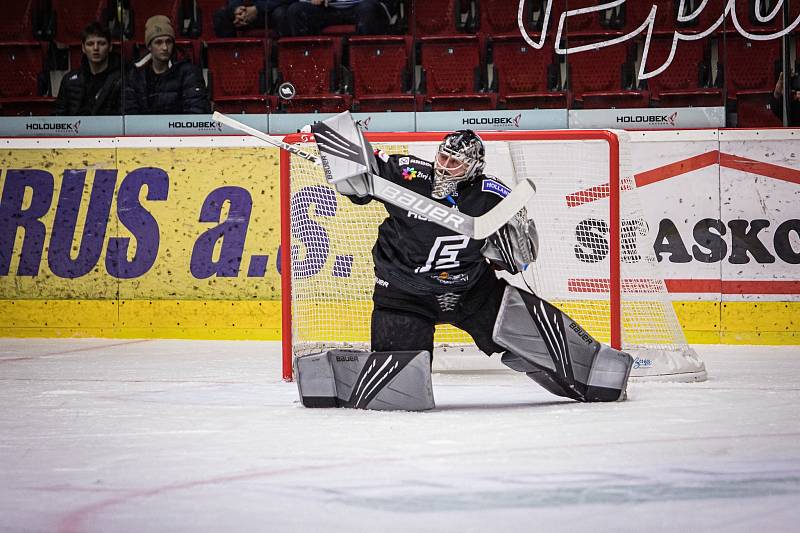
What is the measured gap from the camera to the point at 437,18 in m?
7.03

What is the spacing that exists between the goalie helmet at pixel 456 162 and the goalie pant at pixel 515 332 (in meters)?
0.36

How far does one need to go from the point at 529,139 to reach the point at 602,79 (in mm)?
1810

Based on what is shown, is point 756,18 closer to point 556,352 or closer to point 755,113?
point 755,113

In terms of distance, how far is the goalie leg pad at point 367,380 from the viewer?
371cm

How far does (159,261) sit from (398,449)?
406 centimetres

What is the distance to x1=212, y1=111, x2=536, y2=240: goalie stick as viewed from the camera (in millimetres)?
3668

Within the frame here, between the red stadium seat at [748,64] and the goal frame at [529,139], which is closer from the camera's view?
the goal frame at [529,139]

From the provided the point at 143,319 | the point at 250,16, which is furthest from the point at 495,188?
the point at 250,16

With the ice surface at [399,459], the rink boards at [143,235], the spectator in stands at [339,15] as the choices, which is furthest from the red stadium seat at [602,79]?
the ice surface at [399,459]

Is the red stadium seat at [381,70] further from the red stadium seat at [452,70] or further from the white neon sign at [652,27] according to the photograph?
the white neon sign at [652,27]

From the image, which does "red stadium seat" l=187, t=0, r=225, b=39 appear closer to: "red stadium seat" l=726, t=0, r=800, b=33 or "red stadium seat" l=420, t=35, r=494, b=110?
"red stadium seat" l=420, t=35, r=494, b=110

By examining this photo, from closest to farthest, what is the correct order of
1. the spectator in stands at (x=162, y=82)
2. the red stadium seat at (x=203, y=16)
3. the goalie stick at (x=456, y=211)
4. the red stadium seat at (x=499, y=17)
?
the goalie stick at (x=456, y=211) < the red stadium seat at (x=499, y=17) < the spectator in stands at (x=162, y=82) < the red stadium seat at (x=203, y=16)

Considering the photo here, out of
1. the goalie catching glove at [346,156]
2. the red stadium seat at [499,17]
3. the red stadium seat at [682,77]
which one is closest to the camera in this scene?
the goalie catching glove at [346,156]

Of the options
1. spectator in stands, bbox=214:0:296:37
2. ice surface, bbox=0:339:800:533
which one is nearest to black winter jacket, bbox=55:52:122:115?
spectator in stands, bbox=214:0:296:37
